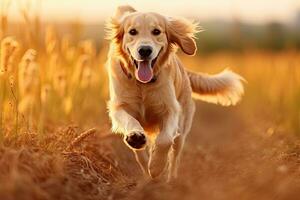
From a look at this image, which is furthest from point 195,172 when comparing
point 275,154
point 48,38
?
point 48,38

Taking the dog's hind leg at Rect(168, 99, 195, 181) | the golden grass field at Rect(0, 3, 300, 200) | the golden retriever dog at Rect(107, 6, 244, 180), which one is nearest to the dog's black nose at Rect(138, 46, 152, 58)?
the golden retriever dog at Rect(107, 6, 244, 180)

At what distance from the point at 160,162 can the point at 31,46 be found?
234 centimetres

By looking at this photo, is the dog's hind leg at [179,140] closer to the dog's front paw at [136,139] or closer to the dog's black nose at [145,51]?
the dog's black nose at [145,51]

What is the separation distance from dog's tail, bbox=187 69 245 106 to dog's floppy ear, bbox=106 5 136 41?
3.91ft

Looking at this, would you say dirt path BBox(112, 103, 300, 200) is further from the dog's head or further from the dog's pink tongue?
the dog's head

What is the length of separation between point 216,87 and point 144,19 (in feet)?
6.43

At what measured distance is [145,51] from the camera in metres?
6.03

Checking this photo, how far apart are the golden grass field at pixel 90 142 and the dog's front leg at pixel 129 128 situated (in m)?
0.24

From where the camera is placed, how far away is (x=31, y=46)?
7.57m

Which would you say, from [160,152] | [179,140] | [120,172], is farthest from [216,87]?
[160,152]

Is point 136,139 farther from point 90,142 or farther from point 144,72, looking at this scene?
point 90,142

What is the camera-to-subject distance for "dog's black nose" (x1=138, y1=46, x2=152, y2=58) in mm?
6008

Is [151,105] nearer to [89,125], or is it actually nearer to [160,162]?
[160,162]

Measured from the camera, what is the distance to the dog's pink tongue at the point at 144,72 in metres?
6.19
